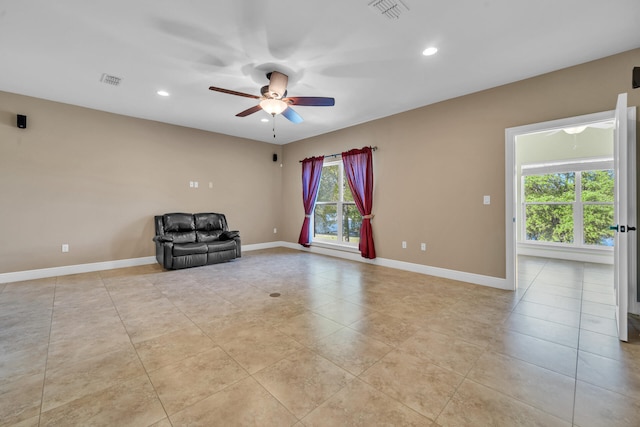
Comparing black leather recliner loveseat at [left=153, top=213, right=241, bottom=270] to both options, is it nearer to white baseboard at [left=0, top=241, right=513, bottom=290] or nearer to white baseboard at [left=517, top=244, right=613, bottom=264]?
white baseboard at [left=0, top=241, right=513, bottom=290]

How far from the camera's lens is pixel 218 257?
5172 millimetres

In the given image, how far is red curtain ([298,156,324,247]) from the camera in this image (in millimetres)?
6277

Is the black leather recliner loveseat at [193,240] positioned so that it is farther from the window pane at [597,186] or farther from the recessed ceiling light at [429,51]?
the window pane at [597,186]

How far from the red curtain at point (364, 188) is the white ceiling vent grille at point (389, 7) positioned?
114 inches

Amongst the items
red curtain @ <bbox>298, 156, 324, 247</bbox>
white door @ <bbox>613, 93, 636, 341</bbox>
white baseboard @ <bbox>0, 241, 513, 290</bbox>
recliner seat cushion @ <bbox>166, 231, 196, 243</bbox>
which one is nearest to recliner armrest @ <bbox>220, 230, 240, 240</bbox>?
recliner seat cushion @ <bbox>166, 231, 196, 243</bbox>

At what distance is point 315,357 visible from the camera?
2.03m

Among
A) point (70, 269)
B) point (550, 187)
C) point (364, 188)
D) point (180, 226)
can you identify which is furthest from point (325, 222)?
point (550, 187)

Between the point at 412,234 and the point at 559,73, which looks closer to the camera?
the point at 559,73

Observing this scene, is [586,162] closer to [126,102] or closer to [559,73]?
[559,73]

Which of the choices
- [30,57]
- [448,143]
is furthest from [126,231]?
[448,143]

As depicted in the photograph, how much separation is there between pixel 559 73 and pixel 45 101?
7308 millimetres

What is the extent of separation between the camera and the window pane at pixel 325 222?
6.20 m

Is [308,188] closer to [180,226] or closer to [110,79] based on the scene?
[180,226]

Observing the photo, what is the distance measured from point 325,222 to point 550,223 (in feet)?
16.6
